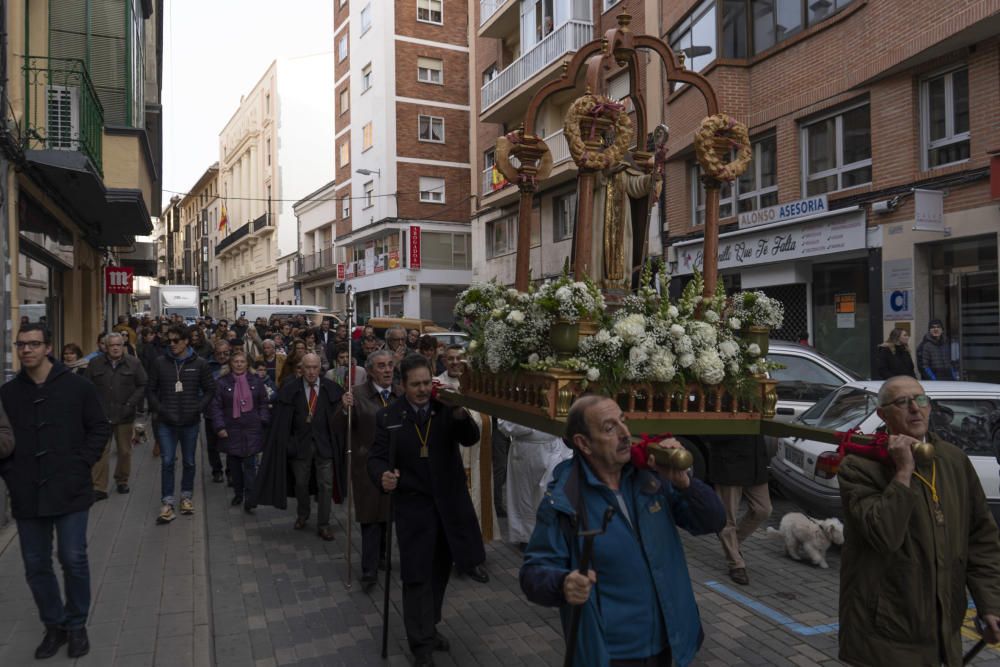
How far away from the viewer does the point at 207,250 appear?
260 feet

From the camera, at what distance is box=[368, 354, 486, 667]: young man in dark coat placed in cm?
461

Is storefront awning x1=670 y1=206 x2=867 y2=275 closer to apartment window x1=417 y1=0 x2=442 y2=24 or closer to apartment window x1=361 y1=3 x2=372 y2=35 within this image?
apartment window x1=417 y1=0 x2=442 y2=24

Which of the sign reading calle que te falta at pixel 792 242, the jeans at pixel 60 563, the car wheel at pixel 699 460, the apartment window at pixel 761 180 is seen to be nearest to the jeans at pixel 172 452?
the jeans at pixel 60 563

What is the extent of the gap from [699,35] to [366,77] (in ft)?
80.7

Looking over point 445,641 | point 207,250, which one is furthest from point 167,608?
point 207,250

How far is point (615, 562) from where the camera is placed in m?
2.73

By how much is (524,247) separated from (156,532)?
4920 mm

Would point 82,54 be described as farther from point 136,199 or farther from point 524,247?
point 524,247

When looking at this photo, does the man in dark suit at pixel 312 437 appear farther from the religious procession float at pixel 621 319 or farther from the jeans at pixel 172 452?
the religious procession float at pixel 621 319

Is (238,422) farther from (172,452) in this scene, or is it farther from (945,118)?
(945,118)

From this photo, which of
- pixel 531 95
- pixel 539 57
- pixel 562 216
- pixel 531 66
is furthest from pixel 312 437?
pixel 531 95

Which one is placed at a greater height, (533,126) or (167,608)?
(533,126)

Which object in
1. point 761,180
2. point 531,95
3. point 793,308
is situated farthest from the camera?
point 531,95

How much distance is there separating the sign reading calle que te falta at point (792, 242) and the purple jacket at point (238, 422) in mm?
8229
